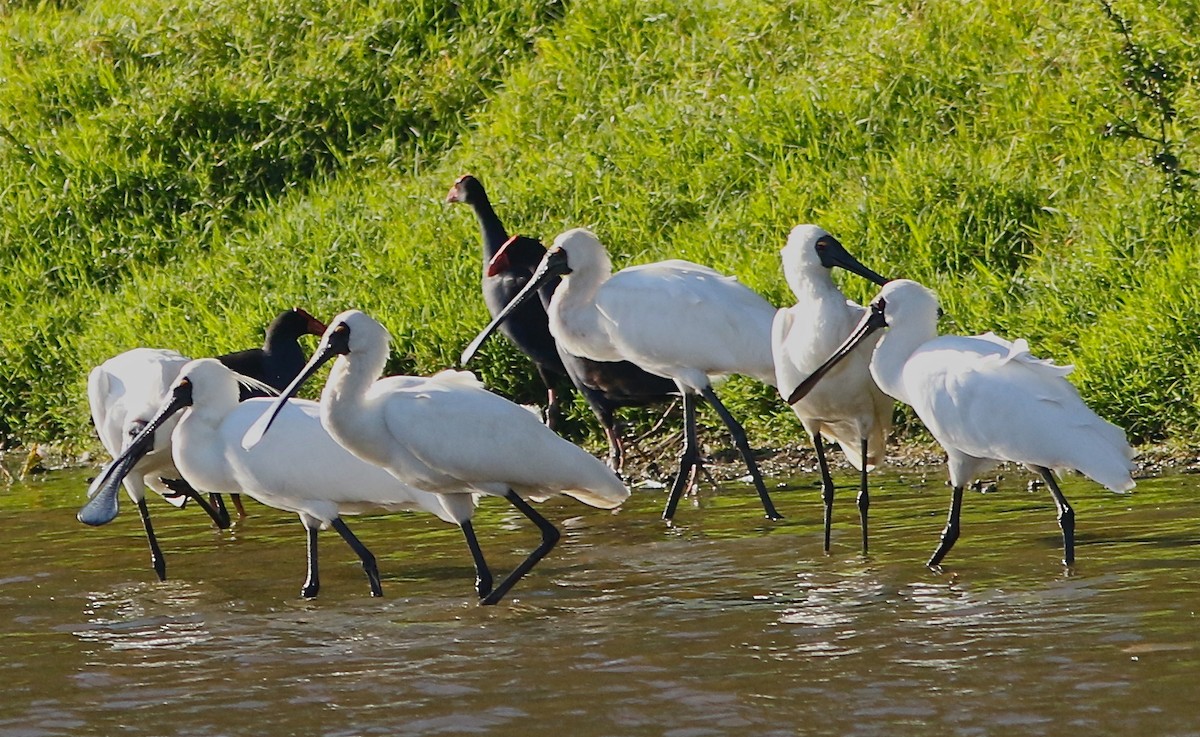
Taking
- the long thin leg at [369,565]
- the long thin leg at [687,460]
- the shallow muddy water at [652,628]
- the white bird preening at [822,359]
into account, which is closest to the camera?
the shallow muddy water at [652,628]

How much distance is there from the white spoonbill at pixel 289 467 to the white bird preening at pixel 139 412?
1.20 feet

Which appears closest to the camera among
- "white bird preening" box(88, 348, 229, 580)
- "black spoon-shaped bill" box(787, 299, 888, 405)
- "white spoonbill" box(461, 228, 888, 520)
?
"black spoon-shaped bill" box(787, 299, 888, 405)

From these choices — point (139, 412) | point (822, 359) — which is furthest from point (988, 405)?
point (139, 412)

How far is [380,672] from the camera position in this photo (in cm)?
529

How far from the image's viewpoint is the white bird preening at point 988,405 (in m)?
6.08

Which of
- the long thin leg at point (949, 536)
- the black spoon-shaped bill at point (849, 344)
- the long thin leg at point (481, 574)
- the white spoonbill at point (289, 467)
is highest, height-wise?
the black spoon-shaped bill at point (849, 344)

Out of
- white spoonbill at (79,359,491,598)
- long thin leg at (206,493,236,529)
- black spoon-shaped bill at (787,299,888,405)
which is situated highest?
black spoon-shaped bill at (787,299,888,405)

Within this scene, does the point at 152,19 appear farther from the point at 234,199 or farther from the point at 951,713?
the point at 951,713

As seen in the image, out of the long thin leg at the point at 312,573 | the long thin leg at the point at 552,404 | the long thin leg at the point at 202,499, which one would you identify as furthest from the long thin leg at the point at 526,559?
the long thin leg at the point at 552,404

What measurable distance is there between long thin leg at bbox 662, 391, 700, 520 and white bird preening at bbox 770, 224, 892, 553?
2.19ft

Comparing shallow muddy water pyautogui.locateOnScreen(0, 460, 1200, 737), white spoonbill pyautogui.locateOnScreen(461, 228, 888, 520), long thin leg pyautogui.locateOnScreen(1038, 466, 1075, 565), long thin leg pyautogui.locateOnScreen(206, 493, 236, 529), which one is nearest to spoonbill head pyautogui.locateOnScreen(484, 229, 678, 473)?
white spoonbill pyautogui.locateOnScreen(461, 228, 888, 520)

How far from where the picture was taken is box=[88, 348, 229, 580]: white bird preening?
7270mm

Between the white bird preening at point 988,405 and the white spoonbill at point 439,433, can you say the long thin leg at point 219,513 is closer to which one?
the white spoonbill at point 439,433

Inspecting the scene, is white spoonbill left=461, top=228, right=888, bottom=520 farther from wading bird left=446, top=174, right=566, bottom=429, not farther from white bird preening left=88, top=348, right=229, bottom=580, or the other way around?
white bird preening left=88, top=348, right=229, bottom=580
